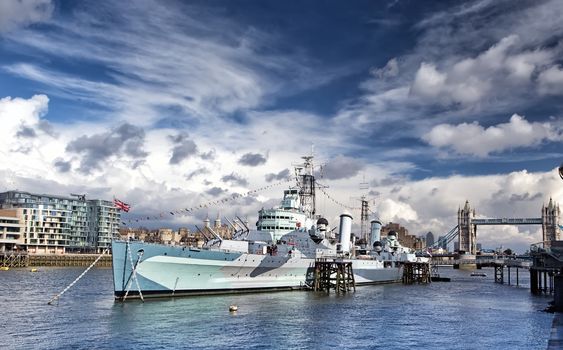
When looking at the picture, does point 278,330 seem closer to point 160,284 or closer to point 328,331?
point 328,331

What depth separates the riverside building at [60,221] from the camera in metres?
139

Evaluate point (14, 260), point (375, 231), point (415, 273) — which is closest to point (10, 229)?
point (14, 260)

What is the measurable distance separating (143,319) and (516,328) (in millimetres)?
26768

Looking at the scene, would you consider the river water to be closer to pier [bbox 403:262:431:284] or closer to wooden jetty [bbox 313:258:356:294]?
wooden jetty [bbox 313:258:356:294]

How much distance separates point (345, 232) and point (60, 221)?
102700mm

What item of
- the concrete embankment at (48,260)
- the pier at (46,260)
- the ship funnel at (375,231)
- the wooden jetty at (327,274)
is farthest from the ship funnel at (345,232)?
the concrete embankment at (48,260)

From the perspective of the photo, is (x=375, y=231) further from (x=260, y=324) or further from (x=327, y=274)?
(x=260, y=324)

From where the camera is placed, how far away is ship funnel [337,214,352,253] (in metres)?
74.0

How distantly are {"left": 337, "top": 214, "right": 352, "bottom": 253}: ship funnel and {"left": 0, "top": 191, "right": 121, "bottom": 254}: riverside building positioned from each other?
94842 mm

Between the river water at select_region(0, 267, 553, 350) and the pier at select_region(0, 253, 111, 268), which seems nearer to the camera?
the river water at select_region(0, 267, 553, 350)

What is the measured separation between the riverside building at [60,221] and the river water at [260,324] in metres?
93.8

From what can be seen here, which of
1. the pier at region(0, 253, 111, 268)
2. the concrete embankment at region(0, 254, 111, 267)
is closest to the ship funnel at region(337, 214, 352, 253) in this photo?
the pier at region(0, 253, 111, 268)

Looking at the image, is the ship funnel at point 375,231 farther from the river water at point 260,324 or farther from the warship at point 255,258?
the river water at point 260,324

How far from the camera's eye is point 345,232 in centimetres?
7562
